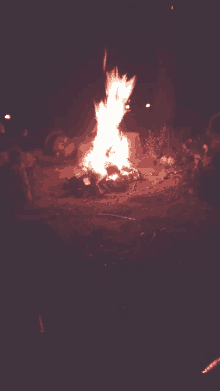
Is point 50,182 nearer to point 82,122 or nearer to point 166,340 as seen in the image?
point 82,122

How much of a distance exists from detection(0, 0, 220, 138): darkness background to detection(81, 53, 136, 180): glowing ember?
1636mm

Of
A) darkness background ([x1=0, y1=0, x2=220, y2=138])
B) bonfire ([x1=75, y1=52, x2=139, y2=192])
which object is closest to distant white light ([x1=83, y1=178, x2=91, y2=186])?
bonfire ([x1=75, y1=52, x2=139, y2=192])

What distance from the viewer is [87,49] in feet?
24.3

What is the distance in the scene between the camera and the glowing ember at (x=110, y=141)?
590cm

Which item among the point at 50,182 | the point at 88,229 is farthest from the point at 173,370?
the point at 50,182

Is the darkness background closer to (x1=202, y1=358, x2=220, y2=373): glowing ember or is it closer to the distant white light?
the distant white light

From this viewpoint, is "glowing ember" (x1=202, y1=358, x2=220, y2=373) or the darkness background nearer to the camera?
"glowing ember" (x1=202, y1=358, x2=220, y2=373)

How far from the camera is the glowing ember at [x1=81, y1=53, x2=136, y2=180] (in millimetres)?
5898

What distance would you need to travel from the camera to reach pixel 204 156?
4.96 meters

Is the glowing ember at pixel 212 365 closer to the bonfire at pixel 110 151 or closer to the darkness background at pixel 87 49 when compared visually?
the bonfire at pixel 110 151

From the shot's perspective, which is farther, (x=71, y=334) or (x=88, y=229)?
(x=88, y=229)

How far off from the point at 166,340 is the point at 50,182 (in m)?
4.32

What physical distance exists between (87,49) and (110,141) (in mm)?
2942

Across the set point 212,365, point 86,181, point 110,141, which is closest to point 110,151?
point 110,141
